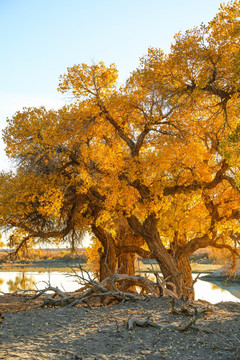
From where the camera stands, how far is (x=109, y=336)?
5.87m

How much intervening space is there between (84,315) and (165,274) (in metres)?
7.91

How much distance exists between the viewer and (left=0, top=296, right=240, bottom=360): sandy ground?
5127mm

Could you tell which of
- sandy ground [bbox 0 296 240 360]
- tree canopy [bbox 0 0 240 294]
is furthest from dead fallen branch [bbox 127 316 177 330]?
tree canopy [bbox 0 0 240 294]

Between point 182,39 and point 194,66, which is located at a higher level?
point 182,39

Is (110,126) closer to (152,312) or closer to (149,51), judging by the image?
(149,51)

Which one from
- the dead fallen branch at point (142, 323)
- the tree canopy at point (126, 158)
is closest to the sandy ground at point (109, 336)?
the dead fallen branch at point (142, 323)

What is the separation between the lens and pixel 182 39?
11719 mm

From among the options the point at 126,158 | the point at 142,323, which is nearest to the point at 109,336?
the point at 142,323

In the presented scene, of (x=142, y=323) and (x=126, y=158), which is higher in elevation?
(x=126, y=158)

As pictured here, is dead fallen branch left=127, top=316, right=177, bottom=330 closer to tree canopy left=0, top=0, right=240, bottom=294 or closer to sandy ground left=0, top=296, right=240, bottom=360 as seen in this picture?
sandy ground left=0, top=296, right=240, bottom=360

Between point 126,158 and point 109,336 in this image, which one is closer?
point 109,336

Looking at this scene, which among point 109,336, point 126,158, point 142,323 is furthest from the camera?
point 126,158

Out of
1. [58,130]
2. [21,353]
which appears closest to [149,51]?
[58,130]

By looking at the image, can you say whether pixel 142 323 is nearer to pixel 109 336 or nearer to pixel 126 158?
pixel 109 336
